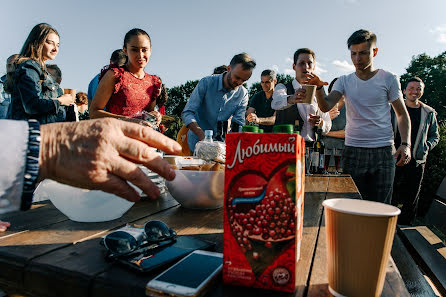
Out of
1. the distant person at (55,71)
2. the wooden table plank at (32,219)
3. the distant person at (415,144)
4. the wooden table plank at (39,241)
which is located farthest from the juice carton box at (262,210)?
the distant person at (415,144)

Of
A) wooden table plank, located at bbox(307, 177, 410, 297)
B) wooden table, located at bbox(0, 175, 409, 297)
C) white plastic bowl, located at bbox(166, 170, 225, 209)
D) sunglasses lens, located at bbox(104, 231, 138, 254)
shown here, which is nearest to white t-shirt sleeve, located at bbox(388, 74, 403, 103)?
wooden table, located at bbox(0, 175, 409, 297)

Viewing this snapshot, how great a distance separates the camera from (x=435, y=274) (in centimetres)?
151

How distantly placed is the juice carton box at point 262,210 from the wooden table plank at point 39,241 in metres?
0.43

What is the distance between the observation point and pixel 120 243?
26.5 inches

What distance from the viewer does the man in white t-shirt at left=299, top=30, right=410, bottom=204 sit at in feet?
8.18

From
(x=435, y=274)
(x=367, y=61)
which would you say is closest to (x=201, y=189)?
(x=435, y=274)

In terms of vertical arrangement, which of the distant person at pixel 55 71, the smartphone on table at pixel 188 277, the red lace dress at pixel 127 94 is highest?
the distant person at pixel 55 71

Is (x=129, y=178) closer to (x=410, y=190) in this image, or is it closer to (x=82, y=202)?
(x=82, y=202)

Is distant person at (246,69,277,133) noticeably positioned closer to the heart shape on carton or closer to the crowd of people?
the crowd of people

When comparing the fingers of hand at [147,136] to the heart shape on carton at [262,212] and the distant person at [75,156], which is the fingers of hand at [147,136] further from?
the heart shape on carton at [262,212]

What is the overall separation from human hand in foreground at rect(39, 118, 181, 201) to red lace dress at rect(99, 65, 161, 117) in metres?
1.51

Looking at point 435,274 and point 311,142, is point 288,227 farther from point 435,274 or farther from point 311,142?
point 311,142

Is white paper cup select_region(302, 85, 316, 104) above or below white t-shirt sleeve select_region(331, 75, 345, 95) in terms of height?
below

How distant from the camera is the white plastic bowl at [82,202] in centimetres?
90
